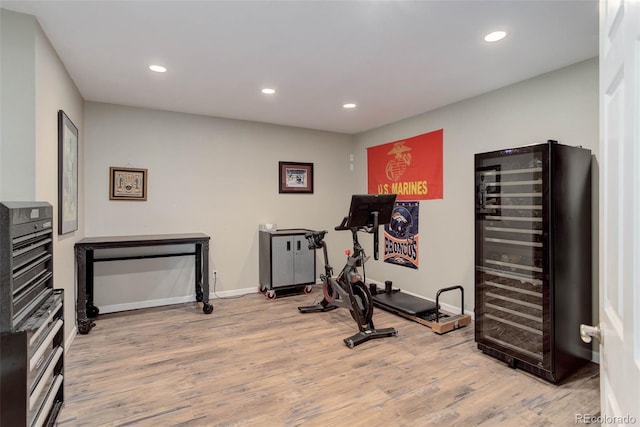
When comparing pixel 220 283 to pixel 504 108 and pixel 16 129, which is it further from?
pixel 504 108

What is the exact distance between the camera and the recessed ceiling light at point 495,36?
2400 millimetres

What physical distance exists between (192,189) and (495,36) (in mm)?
3799

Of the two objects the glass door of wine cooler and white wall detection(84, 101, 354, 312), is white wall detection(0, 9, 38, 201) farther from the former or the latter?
the glass door of wine cooler

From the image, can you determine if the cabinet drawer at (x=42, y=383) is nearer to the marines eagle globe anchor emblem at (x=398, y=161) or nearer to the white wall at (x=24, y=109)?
the white wall at (x=24, y=109)

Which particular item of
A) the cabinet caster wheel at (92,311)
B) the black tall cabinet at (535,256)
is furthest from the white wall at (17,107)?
the black tall cabinet at (535,256)

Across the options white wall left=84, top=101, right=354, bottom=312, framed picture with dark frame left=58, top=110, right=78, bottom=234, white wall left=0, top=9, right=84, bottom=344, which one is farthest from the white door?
white wall left=84, top=101, right=354, bottom=312

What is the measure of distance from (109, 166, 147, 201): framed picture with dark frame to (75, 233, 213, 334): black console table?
0.54m

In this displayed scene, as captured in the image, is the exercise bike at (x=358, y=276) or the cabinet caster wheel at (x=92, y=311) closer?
the exercise bike at (x=358, y=276)

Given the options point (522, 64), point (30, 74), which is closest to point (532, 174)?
point (522, 64)

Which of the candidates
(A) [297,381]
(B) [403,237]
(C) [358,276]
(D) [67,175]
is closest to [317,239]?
(C) [358,276]

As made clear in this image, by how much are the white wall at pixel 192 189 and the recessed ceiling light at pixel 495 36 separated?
3245 millimetres

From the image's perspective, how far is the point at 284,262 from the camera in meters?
4.71

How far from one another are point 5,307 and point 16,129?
1.61 meters

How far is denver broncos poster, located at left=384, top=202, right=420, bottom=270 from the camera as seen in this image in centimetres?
454
